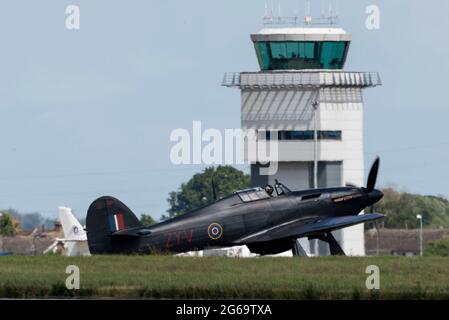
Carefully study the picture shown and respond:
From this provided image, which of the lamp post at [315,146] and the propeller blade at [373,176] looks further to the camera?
the lamp post at [315,146]

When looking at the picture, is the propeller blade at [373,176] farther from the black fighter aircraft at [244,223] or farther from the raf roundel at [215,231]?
the raf roundel at [215,231]

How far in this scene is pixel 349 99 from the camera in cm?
7319

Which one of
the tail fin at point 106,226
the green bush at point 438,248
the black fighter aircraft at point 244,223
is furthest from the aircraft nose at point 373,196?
the green bush at point 438,248

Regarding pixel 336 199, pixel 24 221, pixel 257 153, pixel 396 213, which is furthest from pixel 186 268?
pixel 24 221

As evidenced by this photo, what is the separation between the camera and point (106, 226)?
36.8m

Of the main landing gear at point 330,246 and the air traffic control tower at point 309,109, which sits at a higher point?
the air traffic control tower at point 309,109

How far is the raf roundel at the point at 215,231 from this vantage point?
3744cm

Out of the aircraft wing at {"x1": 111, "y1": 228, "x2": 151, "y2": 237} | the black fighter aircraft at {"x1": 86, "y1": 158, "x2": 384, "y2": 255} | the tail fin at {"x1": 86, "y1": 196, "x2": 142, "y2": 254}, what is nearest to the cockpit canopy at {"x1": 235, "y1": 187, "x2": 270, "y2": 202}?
the black fighter aircraft at {"x1": 86, "y1": 158, "x2": 384, "y2": 255}

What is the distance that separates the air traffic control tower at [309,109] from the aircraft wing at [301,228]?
3144cm

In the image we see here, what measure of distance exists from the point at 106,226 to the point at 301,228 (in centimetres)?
503

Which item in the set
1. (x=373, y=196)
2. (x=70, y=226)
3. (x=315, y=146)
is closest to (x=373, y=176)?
(x=373, y=196)

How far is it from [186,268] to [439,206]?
253 feet
